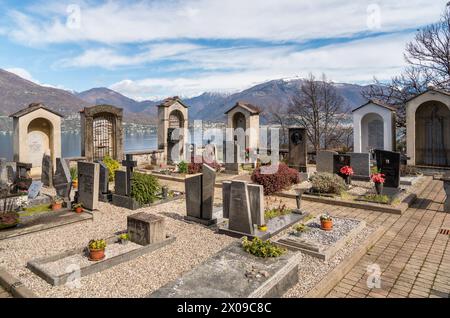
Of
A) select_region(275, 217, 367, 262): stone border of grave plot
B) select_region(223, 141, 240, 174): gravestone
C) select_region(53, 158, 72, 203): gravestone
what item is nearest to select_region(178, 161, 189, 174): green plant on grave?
select_region(223, 141, 240, 174): gravestone

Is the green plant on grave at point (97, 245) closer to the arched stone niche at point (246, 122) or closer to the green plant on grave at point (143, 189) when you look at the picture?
the green plant on grave at point (143, 189)

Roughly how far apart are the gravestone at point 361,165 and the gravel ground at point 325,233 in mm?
7016

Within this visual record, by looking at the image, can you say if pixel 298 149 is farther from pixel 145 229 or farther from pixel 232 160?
pixel 145 229

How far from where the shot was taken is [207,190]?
28.9 ft

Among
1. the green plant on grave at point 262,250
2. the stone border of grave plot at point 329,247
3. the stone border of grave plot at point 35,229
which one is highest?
the green plant on grave at point 262,250

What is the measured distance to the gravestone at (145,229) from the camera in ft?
23.3

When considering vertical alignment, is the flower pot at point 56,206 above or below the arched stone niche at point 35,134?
below

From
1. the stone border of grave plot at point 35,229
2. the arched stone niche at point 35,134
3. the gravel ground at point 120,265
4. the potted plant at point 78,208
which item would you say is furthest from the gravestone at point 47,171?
the gravel ground at point 120,265

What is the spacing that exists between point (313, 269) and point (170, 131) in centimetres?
1621

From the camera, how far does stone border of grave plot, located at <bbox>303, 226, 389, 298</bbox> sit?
505 cm

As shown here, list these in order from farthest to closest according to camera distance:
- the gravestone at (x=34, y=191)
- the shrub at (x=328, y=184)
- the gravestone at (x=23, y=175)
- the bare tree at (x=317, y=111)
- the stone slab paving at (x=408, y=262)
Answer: the bare tree at (x=317, y=111) < the gravestone at (x=23, y=175) < the shrub at (x=328, y=184) < the gravestone at (x=34, y=191) < the stone slab paving at (x=408, y=262)

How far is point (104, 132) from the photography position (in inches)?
727
